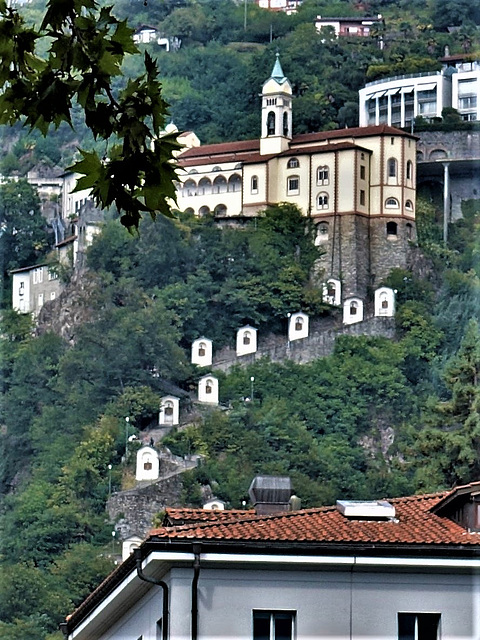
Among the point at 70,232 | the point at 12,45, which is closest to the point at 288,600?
the point at 12,45

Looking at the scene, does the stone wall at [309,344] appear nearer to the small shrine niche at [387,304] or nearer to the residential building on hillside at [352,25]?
the small shrine niche at [387,304]

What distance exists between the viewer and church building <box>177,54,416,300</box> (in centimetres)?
3781

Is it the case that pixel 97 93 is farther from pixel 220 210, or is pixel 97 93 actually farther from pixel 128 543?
pixel 220 210

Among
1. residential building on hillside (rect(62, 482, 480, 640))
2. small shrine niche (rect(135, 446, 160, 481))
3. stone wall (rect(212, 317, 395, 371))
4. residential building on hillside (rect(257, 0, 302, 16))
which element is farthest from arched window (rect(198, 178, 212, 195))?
residential building on hillside (rect(62, 482, 480, 640))

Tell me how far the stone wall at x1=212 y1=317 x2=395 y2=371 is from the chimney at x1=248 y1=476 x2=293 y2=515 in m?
30.8

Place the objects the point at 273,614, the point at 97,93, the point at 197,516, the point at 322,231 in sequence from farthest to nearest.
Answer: the point at 322,231
the point at 197,516
the point at 273,614
the point at 97,93

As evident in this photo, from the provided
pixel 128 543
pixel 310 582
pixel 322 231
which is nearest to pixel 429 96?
pixel 322 231

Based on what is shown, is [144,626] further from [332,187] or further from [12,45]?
[332,187]

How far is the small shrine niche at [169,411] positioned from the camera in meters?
37.8

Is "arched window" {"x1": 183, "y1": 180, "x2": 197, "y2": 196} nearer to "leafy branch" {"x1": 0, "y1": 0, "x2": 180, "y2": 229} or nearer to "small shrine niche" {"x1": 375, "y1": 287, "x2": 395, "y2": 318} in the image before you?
"small shrine niche" {"x1": 375, "y1": 287, "x2": 395, "y2": 318}

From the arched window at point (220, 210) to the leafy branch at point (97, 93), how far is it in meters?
37.1

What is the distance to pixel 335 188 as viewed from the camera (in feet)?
125

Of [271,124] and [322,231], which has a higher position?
[271,124]

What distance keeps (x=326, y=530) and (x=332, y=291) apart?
32.7 m
